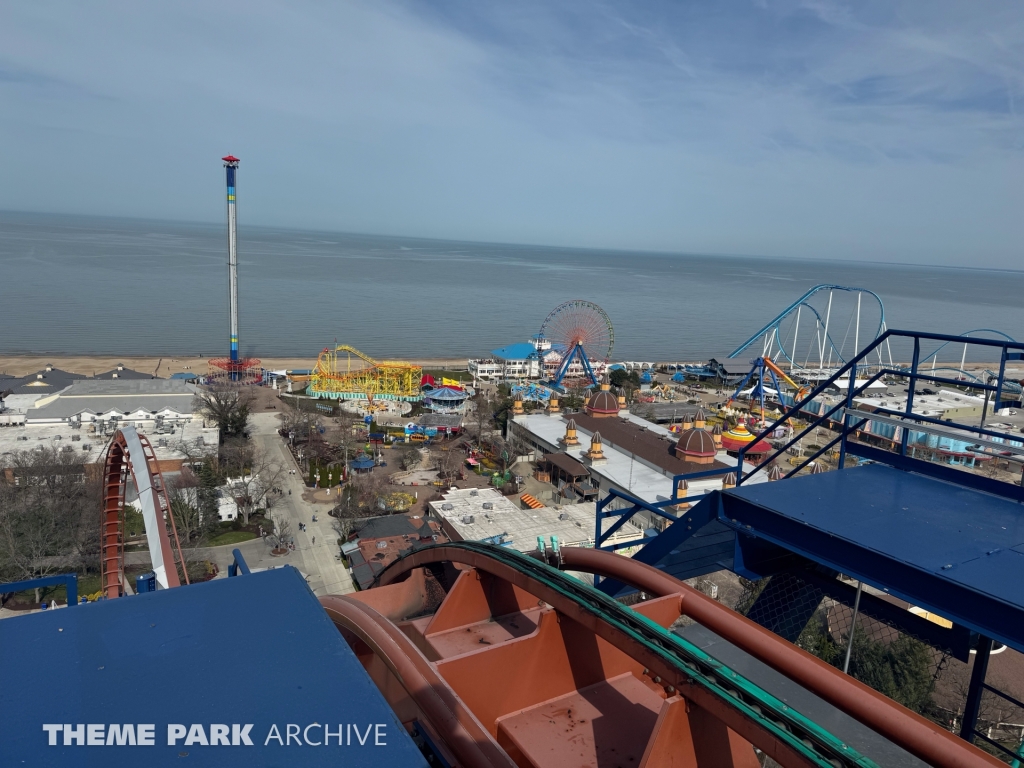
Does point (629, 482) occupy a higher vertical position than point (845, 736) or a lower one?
lower

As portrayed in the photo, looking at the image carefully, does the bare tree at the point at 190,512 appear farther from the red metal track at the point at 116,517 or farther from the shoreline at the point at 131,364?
the shoreline at the point at 131,364

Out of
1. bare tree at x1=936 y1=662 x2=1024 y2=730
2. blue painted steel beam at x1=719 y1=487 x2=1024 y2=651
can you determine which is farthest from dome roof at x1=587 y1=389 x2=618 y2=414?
blue painted steel beam at x1=719 y1=487 x2=1024 y2=651

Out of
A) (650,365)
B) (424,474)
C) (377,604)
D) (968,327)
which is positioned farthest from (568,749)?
(968,327)

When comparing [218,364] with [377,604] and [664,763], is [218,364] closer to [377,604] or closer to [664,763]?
[377,604]

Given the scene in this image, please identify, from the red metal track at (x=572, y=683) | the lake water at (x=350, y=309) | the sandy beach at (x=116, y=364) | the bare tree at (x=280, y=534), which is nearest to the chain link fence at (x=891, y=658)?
the red metal track at (x=572, y=683)

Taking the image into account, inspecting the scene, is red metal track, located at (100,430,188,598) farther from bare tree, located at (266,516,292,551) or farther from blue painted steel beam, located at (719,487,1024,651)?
blue painted steel beam, located at (719,487,1024,651)

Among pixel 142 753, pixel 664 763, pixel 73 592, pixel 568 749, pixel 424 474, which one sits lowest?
pixel 424 474

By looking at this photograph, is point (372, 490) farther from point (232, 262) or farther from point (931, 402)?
point (931, 402)
